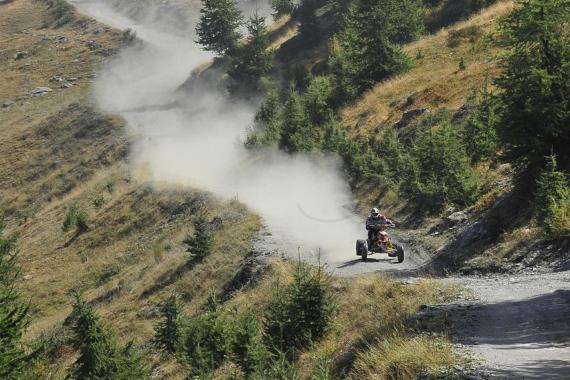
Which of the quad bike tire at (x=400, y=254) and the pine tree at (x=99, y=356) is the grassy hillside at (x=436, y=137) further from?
the pine tree at (x=99, y=356)

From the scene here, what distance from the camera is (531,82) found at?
56.3 feet

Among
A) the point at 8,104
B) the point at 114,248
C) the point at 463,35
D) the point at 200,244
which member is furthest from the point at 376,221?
the point at 8,104

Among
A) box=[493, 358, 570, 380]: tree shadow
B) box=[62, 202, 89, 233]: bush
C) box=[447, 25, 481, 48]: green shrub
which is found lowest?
box=[62, 202, 89, 233]: bush

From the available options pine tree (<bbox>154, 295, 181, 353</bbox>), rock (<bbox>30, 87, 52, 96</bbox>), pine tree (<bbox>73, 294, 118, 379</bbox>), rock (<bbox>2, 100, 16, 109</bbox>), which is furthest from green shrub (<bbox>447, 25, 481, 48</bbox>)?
rock (<bbox>2, 100, 16, 109</bbox>)

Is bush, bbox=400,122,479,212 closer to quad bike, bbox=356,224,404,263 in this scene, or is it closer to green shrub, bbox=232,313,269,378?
quad bike, bbox=356,224,404,263

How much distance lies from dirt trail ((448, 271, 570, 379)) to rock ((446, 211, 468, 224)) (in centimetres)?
797

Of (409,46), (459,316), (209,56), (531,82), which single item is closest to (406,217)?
(531,82)

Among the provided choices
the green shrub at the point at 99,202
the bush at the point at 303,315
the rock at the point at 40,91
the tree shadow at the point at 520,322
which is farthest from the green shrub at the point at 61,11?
the tree shadow at the point at 520,322

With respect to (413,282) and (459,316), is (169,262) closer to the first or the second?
(413,282)

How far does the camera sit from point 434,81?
39375 millimetres

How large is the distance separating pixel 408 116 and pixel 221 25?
133ft

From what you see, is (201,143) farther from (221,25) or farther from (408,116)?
(408,116)

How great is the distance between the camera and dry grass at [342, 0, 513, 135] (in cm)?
3570

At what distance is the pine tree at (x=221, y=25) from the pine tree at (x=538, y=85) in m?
55.4
